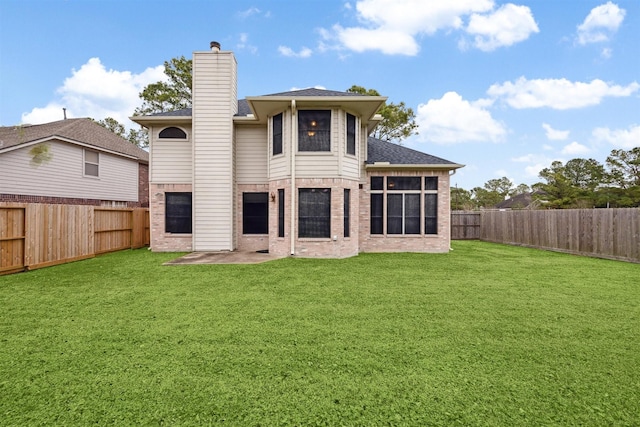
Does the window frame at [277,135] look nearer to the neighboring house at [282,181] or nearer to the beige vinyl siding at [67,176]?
the neighboring house at [282,181]

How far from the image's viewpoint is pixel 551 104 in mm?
22750

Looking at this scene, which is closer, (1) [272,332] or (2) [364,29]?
(1) [272,332]

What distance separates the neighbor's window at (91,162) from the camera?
1382 centimetres

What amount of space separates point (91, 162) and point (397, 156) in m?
14.6

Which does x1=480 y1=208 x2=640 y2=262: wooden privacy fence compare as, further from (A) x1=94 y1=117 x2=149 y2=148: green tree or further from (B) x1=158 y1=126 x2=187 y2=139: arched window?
(A) x1=94 y1=117 x2=149 y2=148: green tree

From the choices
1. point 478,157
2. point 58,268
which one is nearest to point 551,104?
point 478,157

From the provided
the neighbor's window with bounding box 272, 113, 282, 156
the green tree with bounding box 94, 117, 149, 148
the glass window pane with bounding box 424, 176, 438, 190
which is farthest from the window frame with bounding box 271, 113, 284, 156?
the green tree with bounding box 94, 117, 149, 148

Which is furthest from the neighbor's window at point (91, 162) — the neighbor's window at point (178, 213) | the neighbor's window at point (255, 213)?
the neighbor's window at point (255, 213)

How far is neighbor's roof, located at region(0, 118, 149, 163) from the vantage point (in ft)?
38.2

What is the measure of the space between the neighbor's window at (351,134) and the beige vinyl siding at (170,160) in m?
5.89

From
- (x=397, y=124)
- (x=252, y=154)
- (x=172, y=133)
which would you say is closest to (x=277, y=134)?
(x=252, y=154)

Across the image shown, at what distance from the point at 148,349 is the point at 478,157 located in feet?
95.2

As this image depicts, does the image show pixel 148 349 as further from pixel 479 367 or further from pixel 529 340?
pixel 529 340

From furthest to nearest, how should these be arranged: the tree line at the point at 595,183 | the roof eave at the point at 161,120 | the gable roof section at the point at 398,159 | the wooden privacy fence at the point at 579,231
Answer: the tree line at the point at 595,183
the gable roof section at the point at 398,159
the roof eave at the point at 161,120
the wooden privacy fence at the point at 579,231
